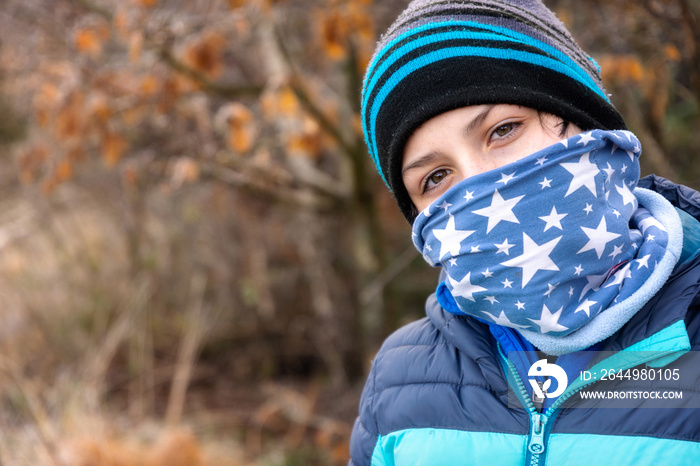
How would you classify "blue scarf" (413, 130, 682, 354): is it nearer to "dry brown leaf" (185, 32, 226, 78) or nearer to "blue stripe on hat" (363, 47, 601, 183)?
"blue stripe on hat" (363, 47, 601, 183)

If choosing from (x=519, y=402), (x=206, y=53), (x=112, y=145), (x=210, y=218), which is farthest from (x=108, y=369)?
(x=519, y=402)

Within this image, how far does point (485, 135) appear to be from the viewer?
4.20 ft

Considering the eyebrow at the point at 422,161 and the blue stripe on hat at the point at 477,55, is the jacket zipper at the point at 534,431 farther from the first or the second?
the blue stripe on hat at the point at 477,55

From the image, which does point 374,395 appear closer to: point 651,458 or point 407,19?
point 651,458

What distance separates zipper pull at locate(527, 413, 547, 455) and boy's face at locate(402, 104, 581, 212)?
526 mm

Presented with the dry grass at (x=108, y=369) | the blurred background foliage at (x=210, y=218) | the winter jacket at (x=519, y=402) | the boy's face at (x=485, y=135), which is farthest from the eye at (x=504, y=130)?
the dry grass at (x=108, y=369)

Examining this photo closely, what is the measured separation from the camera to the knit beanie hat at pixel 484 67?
49.3 inches

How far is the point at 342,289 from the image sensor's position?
6082 mm

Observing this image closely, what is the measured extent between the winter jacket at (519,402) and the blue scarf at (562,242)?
0.19 feet

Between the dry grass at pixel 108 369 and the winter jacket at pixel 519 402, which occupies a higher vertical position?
the winter jacket at pixel 519 402

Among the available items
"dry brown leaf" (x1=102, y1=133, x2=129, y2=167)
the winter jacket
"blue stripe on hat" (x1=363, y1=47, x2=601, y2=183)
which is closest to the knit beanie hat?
"blue stripe on hat" (x1=363, y1=47, x2=601, y2=183)

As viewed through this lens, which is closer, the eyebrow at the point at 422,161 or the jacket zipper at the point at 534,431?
the jacket zipper at the point at 534,431

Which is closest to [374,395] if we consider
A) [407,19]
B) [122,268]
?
[407,19]

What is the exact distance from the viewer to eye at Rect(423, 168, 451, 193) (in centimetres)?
136
